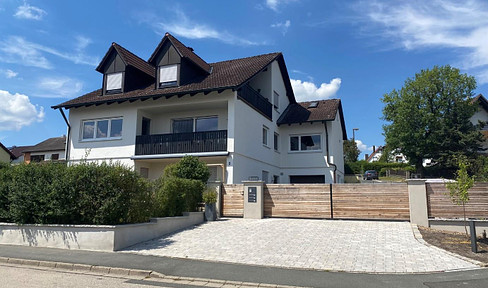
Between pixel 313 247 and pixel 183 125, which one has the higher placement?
pixel 183 125

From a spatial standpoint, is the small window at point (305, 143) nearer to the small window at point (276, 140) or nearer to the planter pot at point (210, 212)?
the small window at point (276, 140)

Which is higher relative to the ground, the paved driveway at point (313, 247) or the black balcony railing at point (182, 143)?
the black balcony railing at point (182, 143)

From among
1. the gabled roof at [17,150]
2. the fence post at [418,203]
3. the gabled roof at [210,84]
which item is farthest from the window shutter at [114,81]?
the gabled roof at [17,150]

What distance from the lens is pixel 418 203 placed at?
1275 centimetres

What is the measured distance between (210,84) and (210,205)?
23.6 ft

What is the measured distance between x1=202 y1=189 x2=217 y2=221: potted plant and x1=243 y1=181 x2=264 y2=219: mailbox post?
4.39 feet

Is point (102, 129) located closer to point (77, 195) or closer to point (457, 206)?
point (77, 195)

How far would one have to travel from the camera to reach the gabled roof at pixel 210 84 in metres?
18.4

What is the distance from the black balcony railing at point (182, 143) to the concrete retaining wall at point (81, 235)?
7.48 m

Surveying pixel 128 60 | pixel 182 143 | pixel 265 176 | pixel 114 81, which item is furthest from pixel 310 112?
pixel 114 81

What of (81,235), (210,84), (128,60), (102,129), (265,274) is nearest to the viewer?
(265,274)

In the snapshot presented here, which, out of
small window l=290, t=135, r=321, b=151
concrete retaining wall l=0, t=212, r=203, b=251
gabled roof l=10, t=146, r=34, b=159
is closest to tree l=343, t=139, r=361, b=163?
small window l=290, t=135, r=321, b=151

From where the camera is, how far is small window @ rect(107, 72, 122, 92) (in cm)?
2167

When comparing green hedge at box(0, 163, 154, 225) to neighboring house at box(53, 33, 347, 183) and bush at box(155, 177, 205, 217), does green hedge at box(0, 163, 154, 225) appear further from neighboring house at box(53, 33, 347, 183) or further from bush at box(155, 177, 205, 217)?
neighboring house at box(53, 33, 347, 183)
